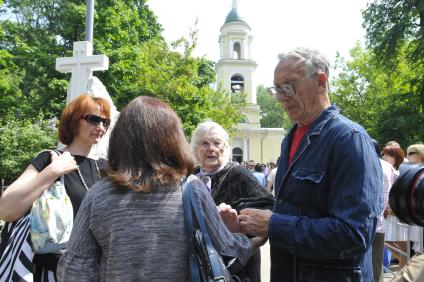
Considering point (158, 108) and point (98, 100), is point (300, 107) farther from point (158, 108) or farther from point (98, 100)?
point (98, 100)

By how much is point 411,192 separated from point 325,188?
1.52 ft

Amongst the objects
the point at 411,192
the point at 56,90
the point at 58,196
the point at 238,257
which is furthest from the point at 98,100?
the point at 56,90

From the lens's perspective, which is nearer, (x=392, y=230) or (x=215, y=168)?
(x=215, y=168)

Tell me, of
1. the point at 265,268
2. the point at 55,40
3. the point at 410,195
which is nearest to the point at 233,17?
the point at 55,40

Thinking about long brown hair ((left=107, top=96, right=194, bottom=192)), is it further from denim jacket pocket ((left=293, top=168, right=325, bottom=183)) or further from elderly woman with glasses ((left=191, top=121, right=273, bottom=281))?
elderly woman with glasses ((left=191, top=121, right=273, bottom=281))

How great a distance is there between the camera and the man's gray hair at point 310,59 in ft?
7.05

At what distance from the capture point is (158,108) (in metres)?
1.92

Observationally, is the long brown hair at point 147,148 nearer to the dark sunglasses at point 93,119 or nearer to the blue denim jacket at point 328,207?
the blue denim jacket at point 328,207

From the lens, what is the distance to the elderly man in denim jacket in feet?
6.02

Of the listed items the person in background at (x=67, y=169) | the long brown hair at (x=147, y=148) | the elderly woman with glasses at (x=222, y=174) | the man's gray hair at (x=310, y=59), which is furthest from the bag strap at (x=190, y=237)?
the elderly woman with glasses at (x=222, y=174)

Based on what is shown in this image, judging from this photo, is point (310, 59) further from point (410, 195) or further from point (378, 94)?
point (378, 94)

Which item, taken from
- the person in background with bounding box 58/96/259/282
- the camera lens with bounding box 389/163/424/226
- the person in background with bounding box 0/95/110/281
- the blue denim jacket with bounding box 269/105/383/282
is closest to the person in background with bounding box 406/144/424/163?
the blue denim jacket with bounding box 269/105/383/282

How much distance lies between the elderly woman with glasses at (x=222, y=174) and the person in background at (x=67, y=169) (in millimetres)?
886

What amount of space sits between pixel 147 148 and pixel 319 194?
82 centimetres
